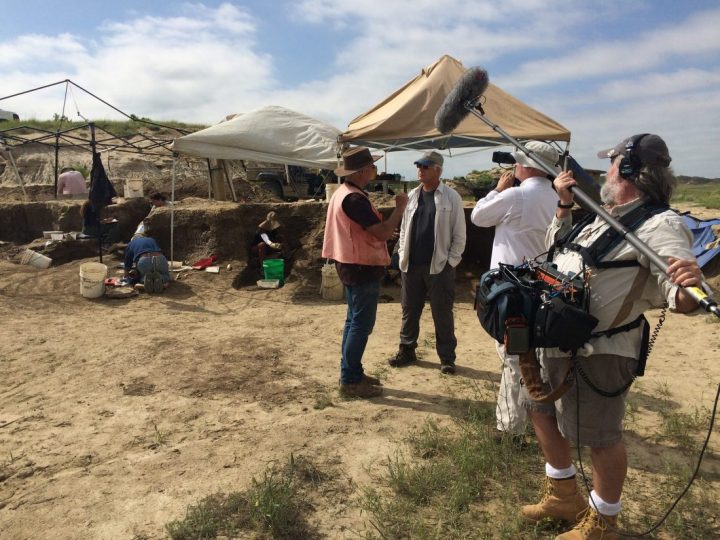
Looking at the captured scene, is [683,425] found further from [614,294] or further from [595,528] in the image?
[614,294]

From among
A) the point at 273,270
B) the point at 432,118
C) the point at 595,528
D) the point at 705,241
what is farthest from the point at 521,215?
the point at 705,241

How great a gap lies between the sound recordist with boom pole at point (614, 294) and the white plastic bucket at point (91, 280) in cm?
696

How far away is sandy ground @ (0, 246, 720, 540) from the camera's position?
2.79 m

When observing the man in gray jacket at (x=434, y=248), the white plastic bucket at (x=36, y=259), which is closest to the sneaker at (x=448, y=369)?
the man in gray jacket at (x=434, y=248)

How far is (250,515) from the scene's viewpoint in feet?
8.39

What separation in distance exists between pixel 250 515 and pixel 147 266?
231 inches

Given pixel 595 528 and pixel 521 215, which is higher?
pixel 521 215

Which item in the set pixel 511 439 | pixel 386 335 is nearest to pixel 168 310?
pixel 386 335

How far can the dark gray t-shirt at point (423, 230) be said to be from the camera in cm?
450

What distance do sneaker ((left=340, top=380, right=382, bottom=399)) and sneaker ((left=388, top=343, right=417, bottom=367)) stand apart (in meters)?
0.75

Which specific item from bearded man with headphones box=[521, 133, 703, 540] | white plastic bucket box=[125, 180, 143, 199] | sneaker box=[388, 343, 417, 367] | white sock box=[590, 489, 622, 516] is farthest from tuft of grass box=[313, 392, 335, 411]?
white plastic bucket box=[125, 180, 143, 199]

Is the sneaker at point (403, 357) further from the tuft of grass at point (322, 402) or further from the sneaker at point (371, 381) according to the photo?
the tuft of grass at point (322, 402)

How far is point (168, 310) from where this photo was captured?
701cm

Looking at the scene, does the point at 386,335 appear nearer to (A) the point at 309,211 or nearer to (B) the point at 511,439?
(B) the point at 511,439
